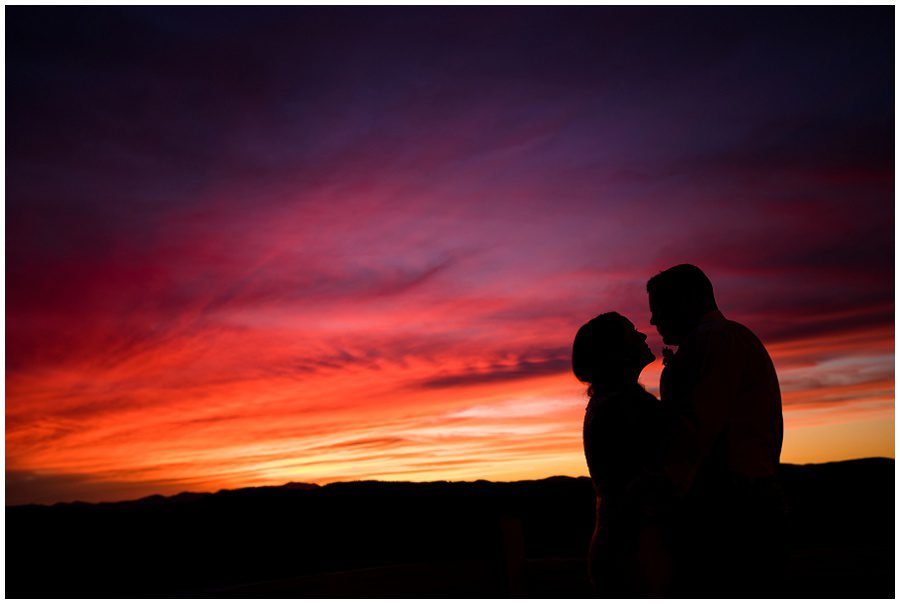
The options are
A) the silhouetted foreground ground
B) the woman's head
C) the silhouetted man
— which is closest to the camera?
the silhouetted man

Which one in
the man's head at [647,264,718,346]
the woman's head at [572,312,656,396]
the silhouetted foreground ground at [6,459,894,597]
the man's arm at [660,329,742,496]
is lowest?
the silhouetted foreground ground at [6,459,894,597]

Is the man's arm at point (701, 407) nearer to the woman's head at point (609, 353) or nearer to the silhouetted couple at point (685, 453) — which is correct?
the silhouetted couple at point (685, 453)

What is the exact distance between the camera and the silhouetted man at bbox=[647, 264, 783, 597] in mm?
2531

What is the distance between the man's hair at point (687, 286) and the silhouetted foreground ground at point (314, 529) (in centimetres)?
835

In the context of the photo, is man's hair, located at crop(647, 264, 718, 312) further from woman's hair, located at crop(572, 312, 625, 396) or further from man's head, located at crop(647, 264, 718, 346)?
woman's hair, located at crop(572, 312, 625, 396)

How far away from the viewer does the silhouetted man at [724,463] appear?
253 centimetres

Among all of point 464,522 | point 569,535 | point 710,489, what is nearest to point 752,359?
point 710,489

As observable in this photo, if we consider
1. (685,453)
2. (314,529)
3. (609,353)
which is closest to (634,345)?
(609,353)

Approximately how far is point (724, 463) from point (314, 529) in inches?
690

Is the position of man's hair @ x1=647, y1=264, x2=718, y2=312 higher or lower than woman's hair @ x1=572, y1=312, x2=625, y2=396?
higher

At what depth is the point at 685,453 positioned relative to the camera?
8.30 ft

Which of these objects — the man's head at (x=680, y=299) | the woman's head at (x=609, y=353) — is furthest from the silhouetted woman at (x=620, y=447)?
the man's head at (x=680, y=299)

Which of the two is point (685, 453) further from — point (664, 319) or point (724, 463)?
point (664, 319)

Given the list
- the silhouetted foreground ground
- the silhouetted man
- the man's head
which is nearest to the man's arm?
the silhouetted man
